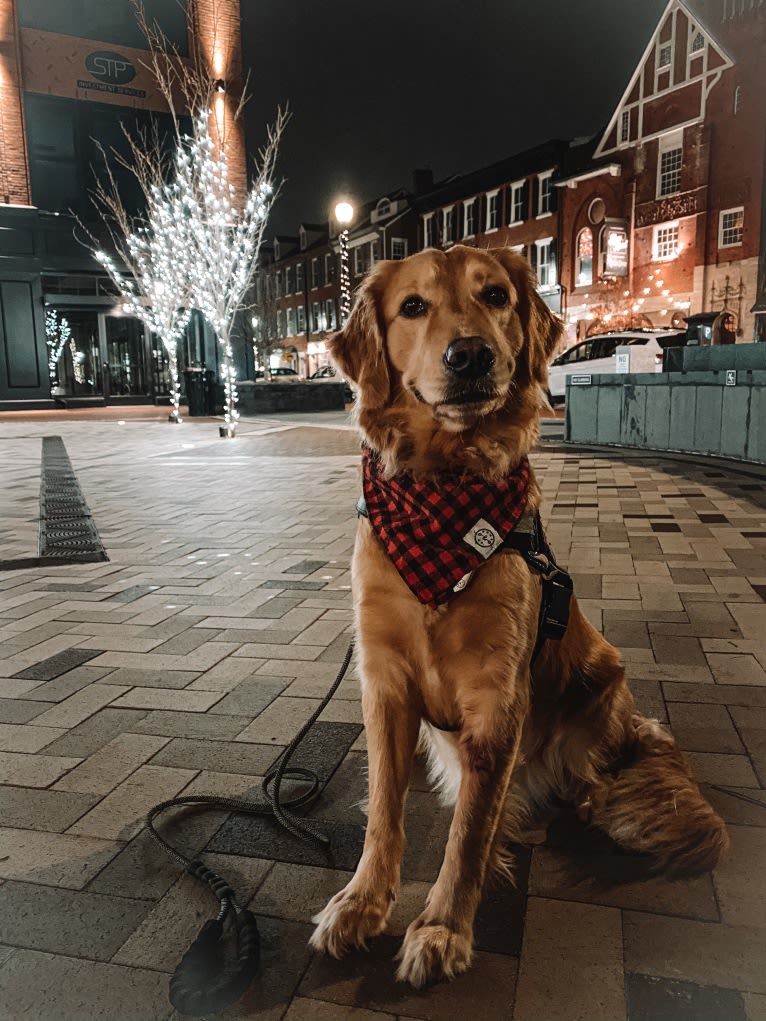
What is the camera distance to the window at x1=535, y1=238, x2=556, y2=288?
35.2 meters

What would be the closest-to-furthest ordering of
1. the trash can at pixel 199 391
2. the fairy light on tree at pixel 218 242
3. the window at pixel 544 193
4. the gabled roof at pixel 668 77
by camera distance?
the fairy light on tree at pixel 218 242 → the trash can at pixel 199 391 → the gabled roof at pixel 668 77 → the window at pixel 544 193

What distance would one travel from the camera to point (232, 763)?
2510 mm

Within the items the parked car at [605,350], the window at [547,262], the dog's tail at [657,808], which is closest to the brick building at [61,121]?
the parked car at [605,350]

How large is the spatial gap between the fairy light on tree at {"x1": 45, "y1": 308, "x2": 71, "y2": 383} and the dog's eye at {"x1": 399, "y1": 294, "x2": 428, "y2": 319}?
82.8 ft

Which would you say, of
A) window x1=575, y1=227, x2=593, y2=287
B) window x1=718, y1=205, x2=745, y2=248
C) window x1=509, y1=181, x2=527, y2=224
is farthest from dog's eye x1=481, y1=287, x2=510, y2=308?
window x1=509, y1=181, x2=527, y2=224

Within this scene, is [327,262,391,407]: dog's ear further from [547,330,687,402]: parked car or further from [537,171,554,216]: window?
[537,171,554,216]: window

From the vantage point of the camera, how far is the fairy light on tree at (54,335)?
81.1 ft

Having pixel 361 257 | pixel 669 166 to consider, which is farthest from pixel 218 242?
pixel 361 257

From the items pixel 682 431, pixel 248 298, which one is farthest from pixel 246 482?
pixel 248 298

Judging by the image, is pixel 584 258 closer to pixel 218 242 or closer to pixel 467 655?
pixel 218 242

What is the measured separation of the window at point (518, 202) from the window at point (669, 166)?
7.81 m

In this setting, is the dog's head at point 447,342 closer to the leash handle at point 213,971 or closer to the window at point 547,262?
the leash handle at point 213,971

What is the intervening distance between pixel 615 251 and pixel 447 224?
1507 centimetres

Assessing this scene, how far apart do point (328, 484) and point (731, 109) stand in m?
28.4
